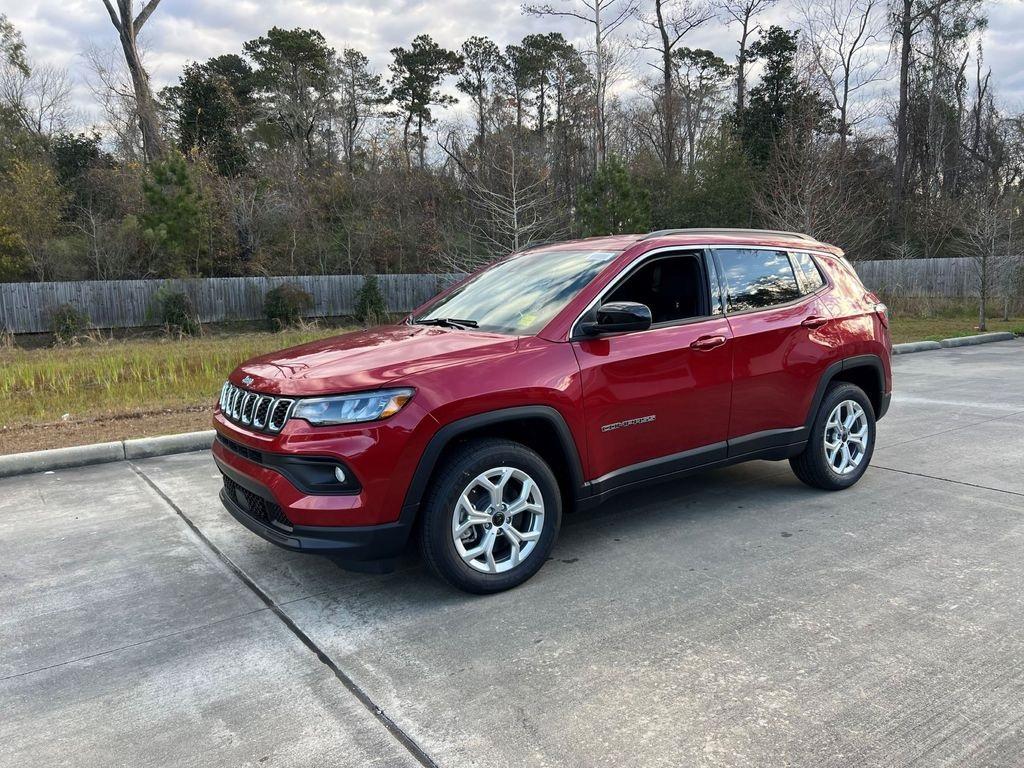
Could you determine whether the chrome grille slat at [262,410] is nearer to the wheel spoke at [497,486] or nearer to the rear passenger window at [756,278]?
the wheel spoke at [497,486]

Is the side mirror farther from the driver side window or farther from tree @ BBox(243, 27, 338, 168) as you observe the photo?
tree @ BBox(243, 27, 338, 168)

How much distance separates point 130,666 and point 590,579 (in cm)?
225

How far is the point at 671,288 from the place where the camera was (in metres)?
4.68

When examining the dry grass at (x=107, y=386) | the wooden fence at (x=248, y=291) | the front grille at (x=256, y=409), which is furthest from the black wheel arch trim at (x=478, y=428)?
the wooden fence at (x=248, y=291)

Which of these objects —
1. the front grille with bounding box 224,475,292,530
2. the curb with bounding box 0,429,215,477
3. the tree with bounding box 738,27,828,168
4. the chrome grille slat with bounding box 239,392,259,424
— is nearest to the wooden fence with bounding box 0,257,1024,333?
the tree with bounding box 738,27,828,168

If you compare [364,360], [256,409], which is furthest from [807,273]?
[256,409]

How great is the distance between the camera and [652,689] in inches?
116

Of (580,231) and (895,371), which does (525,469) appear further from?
(580,231)

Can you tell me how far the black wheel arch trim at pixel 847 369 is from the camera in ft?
16.7

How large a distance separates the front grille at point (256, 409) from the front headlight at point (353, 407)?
0.13 meters

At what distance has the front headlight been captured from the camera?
3.42 m

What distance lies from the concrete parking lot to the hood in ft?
3.78

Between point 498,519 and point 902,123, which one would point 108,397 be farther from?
point 902,123

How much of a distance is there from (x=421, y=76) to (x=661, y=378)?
127ft
